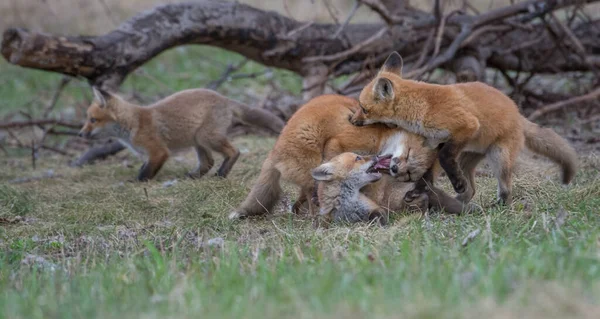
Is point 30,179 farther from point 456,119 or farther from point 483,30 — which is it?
point 483,30

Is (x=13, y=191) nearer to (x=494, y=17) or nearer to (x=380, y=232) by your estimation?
(x=380, y=232)

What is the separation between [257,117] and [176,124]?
1124 mm

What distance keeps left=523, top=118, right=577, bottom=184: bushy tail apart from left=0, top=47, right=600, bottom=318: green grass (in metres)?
0.27

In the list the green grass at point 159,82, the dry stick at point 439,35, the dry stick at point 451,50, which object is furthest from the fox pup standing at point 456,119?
the green grass at point 159,82

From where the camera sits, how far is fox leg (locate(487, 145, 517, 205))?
260 inches

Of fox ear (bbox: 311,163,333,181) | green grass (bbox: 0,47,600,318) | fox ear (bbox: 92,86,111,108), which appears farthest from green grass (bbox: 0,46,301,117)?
fox ear (bbox: 311,163,333,181)

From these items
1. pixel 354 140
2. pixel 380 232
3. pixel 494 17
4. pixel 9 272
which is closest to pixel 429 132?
pixel 354 140

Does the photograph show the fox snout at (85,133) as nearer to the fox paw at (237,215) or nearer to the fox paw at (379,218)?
the fox paw at (237,215)

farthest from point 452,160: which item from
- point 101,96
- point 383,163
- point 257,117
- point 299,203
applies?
point 101,96

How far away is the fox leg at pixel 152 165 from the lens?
10031mm

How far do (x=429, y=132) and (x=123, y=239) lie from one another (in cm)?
270

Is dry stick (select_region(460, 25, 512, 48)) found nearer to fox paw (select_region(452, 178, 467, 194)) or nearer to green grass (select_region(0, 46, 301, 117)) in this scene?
green grass (select_region(0, 46, 301, 117))

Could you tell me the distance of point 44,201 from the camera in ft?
28.1

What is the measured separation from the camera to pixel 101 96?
10344 mm
